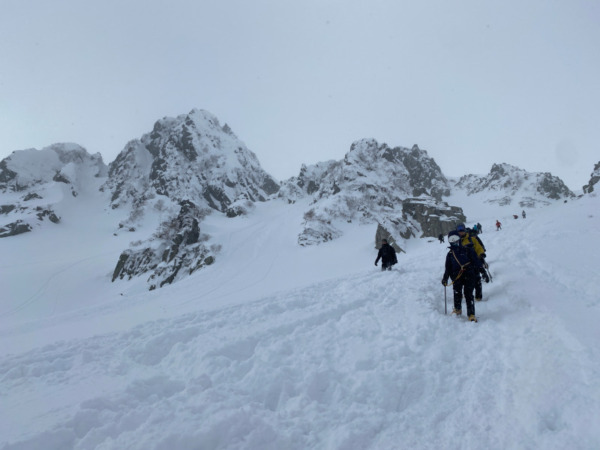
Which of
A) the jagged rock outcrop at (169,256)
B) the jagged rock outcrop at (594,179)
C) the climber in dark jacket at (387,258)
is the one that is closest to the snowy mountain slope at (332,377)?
the climber in dark jacket at (387,258)

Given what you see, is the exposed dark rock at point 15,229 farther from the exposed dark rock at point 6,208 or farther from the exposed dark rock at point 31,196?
the exposed dark rock at point 31,196

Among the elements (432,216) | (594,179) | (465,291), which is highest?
(594,179)

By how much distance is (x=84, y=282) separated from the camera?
41219 mm

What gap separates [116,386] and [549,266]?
11.8 meters

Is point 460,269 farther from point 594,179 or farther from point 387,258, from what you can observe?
point 594,179

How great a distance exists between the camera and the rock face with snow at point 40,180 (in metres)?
72.8

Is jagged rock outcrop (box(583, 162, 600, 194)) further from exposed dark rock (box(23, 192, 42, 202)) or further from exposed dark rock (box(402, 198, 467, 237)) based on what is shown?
exposed dark rock (box(23, 192, 42, 202))

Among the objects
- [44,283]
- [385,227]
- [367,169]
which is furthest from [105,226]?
[385,227]

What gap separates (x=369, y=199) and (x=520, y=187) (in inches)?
2898

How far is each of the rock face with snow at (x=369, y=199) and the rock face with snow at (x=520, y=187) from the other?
2962 cm

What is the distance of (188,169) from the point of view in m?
96.6

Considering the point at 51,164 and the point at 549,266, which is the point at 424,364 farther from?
the point at 51,164

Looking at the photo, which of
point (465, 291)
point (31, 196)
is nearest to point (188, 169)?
point (31, 196)

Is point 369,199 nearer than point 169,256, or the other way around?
point 169,256
